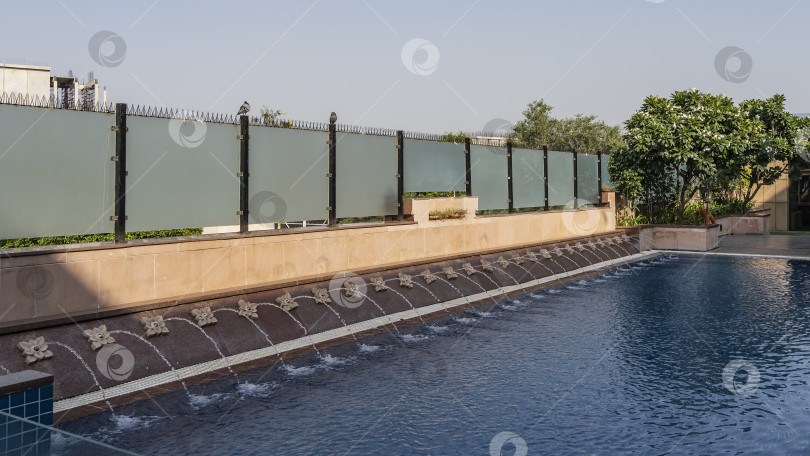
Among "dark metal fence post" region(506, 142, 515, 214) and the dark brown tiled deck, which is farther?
the dark brown tiled deck

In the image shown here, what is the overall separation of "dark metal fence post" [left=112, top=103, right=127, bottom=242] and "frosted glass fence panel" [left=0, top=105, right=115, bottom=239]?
92 millimetres

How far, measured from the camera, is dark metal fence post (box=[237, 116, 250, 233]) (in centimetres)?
1566

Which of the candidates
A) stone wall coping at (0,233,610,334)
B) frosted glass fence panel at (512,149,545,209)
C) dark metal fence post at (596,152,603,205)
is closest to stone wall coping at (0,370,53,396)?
stone wall coping at (0,233,610,334)

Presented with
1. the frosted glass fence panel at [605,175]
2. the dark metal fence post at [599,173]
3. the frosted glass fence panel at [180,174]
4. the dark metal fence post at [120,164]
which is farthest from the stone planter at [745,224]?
the dark metal fence post at [120,164]

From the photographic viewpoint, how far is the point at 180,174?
47.8 feet

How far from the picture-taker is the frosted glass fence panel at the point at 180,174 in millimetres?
13711

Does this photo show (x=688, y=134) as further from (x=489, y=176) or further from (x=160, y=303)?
(x=160, y=303)

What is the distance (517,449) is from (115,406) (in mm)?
5776

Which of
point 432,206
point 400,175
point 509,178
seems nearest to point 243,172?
point 400,175

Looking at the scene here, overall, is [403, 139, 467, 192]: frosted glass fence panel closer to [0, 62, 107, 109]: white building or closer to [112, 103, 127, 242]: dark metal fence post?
[112, 103, 127, 242]: dark metal fence post

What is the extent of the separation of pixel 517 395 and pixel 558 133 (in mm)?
69971

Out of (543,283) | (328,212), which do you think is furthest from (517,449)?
(543,283)

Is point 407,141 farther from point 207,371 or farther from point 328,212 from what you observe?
point 207,371

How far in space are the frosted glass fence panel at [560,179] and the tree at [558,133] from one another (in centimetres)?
4179
